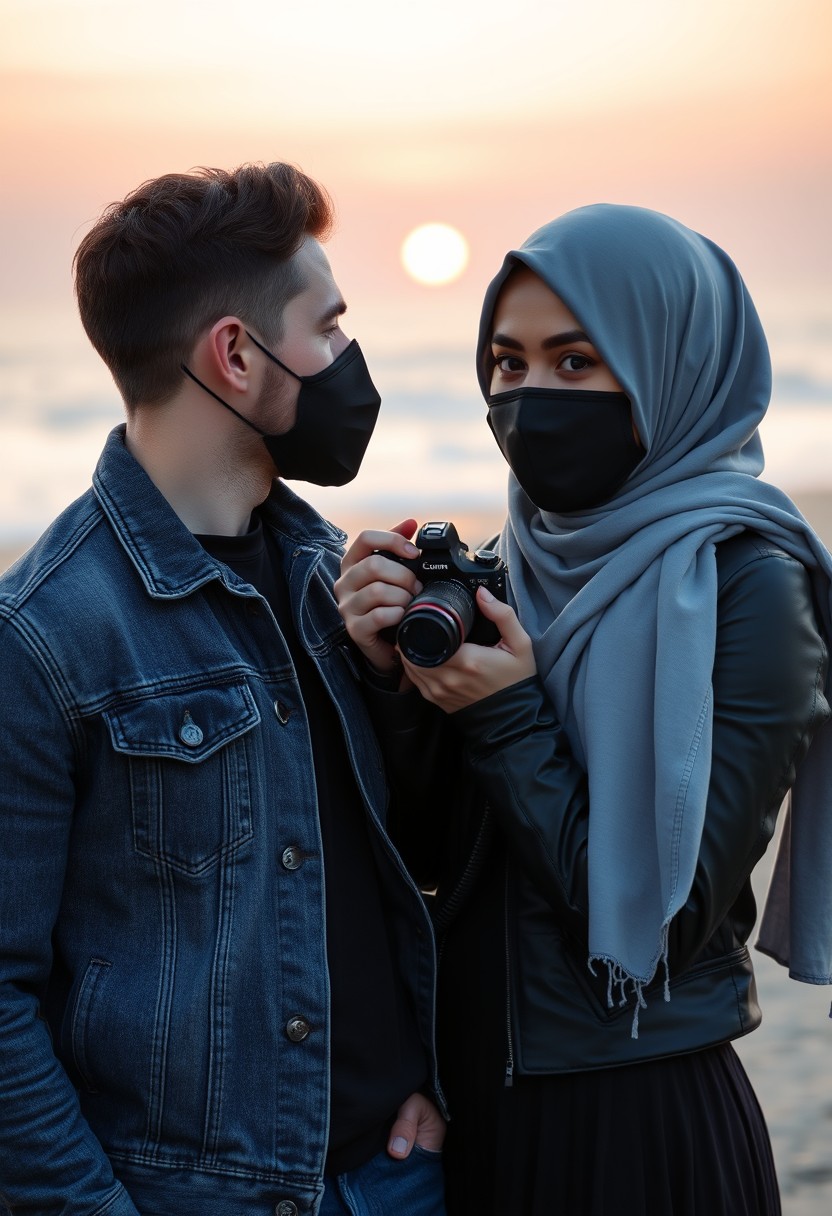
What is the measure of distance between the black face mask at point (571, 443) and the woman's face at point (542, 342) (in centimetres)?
3

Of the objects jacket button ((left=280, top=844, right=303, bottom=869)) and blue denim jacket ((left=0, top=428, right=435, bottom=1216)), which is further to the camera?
jacket button ((left=280, top=844, right=303, bottom=869))

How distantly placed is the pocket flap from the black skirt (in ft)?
2.05

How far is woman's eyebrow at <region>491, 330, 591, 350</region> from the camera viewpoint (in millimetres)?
2389

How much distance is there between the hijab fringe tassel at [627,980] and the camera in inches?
83.8

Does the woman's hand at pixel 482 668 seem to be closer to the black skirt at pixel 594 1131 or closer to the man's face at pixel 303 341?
the black skirt at pixel 594 1131

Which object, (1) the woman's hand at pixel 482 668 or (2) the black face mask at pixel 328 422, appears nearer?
(1) the woman's hand at pixel 482 668

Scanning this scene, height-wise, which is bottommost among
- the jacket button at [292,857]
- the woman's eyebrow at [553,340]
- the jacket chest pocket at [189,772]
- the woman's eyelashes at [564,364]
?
the jacket button at [292,857]

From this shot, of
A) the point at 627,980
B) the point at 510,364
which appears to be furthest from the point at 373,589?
the point at 627,980

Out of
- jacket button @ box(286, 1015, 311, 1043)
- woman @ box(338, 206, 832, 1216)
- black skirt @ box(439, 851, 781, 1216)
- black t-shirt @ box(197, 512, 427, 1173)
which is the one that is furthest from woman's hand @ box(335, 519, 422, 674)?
jacket button @ box(286, 1015, 311, 1043)

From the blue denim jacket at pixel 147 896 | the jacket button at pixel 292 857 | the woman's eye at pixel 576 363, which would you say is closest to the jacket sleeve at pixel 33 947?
the blue denim jacket at pixel 147 896

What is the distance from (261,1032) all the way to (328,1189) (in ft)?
1.20

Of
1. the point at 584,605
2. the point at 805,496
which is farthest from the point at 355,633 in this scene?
the point at 805,496

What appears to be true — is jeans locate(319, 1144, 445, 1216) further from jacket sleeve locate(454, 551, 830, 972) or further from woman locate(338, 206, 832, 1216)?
jacket sleeve locate(454, 551, 830, 972)

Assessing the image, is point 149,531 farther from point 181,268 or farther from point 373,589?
point 181,268
